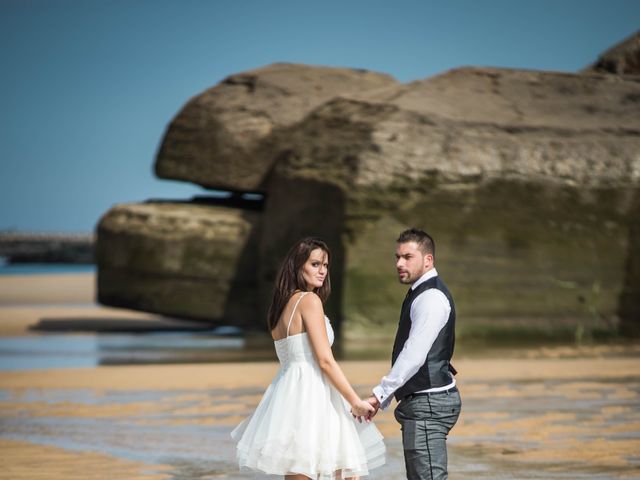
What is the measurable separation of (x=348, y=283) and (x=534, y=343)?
8.82 feet

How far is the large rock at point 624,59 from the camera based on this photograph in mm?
21812

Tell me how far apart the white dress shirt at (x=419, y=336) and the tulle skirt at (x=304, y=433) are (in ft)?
1.14

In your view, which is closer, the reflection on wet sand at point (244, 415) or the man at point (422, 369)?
the man at point (422, 369)

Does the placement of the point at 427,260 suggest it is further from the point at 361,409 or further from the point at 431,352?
the point at 361,409

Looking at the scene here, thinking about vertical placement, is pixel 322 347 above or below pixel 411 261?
below

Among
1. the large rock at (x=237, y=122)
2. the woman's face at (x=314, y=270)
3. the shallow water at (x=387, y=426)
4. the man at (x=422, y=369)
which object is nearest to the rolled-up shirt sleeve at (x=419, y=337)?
the man at (x=422, y=369)

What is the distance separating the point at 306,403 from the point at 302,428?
4.5 inches

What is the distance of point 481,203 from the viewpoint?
656 inches

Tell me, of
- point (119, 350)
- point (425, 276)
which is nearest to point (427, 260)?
point (425, 276)

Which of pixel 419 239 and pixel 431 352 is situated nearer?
pixel 431 352

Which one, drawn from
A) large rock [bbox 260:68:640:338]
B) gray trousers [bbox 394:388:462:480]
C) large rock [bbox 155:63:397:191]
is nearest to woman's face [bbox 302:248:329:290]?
gray trousers [bbox 394:388:462:480]

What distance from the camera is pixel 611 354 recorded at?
51.4 feet

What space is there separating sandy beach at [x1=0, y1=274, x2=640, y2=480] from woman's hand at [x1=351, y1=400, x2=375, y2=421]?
6.74 ft

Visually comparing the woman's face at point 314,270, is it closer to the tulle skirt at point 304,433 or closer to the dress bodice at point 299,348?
the dress bodice at point 299,348
